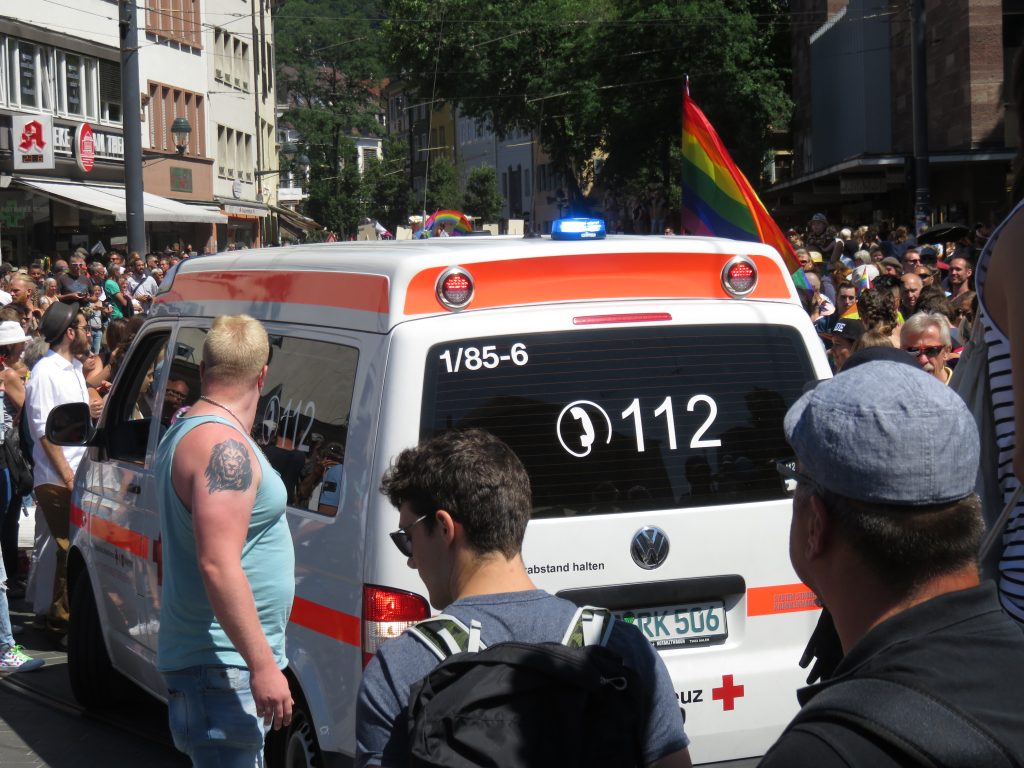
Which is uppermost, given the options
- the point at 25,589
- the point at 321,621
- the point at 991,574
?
the point at 991,574

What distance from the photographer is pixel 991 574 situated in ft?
8.77

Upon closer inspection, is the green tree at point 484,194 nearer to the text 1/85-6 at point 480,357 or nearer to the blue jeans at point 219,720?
the text 1/85-6 at point 480,357

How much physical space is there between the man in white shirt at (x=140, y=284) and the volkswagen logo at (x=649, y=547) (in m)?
16.8

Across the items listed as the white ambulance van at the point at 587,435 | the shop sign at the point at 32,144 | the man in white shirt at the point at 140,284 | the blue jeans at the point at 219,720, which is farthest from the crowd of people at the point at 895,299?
the shop sign at the point at 32,144

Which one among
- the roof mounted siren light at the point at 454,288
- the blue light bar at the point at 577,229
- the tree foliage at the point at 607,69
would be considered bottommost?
the roof mounted siren light at the point at 454,288

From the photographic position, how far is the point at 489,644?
251cm

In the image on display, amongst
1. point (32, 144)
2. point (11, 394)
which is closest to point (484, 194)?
point (32, 144)

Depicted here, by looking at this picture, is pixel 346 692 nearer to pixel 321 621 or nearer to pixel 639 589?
pixel 321 621

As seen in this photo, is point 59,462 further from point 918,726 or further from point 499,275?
point 918,726

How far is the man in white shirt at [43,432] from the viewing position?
8500mm

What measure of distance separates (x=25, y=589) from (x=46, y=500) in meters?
1.77

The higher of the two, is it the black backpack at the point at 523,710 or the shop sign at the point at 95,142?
the shop sign at the point at 95,142

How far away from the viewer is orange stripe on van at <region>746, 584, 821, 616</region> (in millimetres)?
4273

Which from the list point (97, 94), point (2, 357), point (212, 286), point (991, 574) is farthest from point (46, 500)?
point (97, 94)
